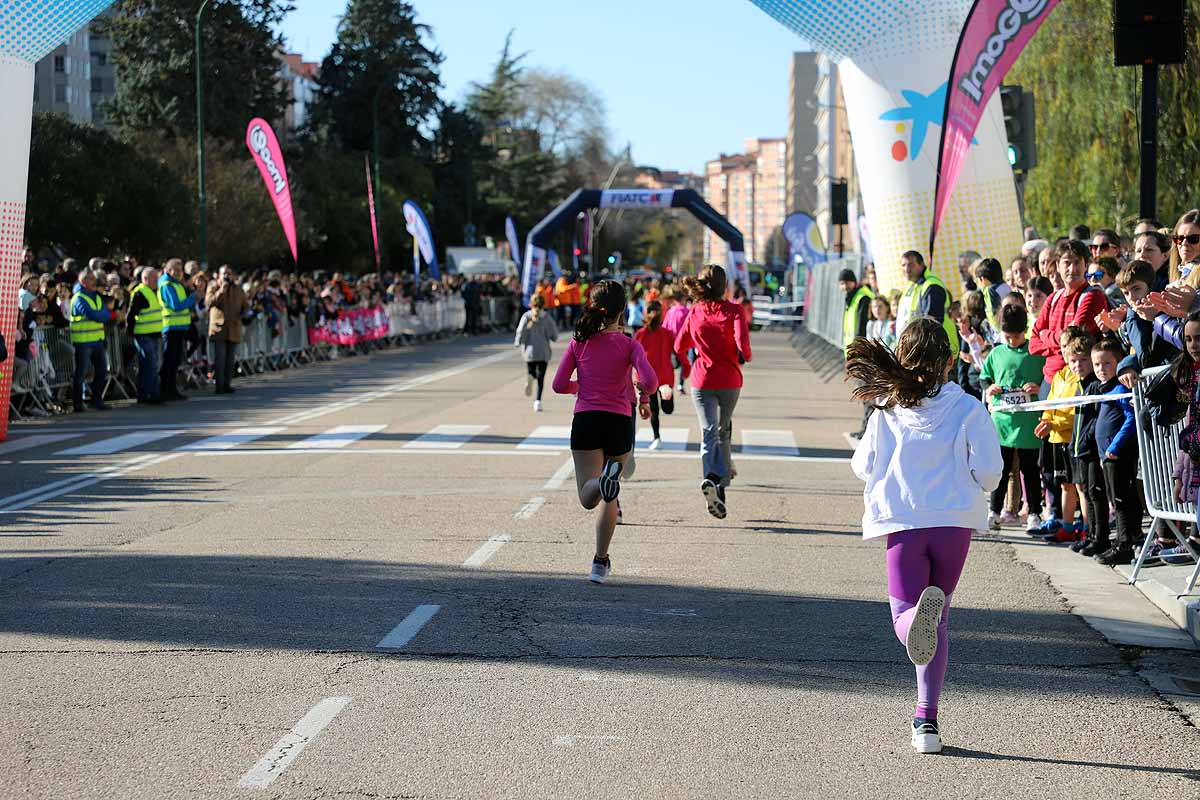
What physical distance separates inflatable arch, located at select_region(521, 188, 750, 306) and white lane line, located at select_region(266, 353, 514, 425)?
53.5ft

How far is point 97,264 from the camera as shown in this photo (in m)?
23.3

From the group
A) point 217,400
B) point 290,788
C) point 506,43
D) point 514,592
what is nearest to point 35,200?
point 217,400

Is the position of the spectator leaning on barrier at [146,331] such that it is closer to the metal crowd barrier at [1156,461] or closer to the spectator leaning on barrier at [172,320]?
the spectator leaning on barrier at [172,320]

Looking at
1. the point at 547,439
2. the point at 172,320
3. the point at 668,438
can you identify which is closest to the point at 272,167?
the point at 172,320

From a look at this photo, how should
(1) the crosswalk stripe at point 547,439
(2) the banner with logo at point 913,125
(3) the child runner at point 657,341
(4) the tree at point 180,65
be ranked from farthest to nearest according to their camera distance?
1. (4) the tree at point 180,65
2. (2) the banner with logo at point 913,125
3. (1) the crosswalk stripe at point 547,439
4. (3) the child runner at point 657,341

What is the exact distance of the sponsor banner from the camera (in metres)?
53.5

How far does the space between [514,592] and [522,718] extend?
8.85 ft

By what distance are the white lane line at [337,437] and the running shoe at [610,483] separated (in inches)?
315

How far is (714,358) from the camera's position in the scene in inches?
481

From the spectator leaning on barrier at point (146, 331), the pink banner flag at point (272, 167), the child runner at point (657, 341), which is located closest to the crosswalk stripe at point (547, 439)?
the child runner at point (657, 341)

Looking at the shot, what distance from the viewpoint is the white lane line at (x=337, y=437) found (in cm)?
1722

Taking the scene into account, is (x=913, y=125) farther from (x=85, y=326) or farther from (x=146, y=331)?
(x=146, y=331)

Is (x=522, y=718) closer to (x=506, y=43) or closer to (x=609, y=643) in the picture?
(x=609, y=643)

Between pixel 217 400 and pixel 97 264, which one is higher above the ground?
pixel 97 264
